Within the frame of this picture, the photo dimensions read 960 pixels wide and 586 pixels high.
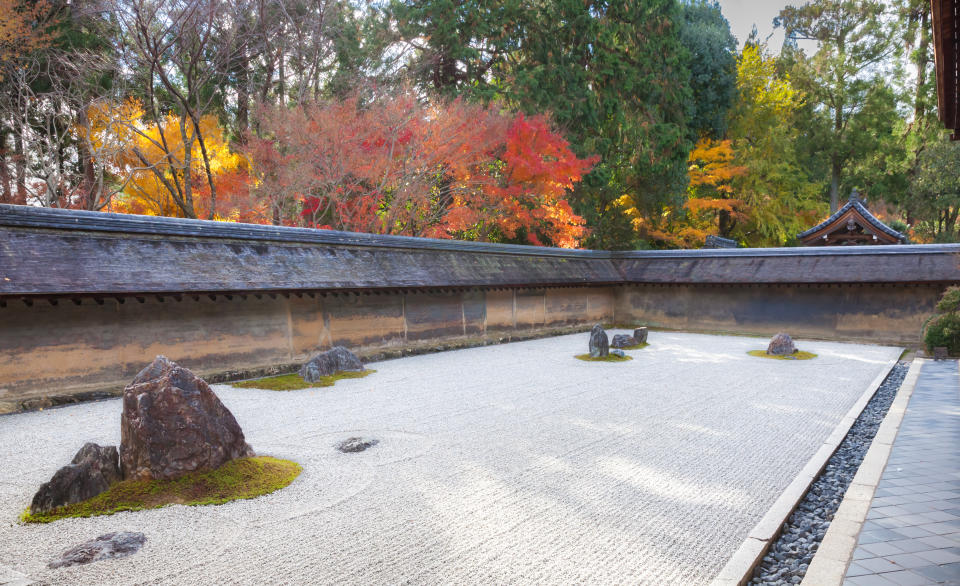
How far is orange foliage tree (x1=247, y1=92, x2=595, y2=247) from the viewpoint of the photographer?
16.7 metres

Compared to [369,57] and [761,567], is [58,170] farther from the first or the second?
[761,567]

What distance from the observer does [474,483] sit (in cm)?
471

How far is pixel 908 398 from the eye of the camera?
7703 millimetres

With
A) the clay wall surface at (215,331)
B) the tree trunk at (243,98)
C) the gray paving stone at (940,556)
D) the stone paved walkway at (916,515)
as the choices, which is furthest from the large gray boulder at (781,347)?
the tree trunk at (243,98)

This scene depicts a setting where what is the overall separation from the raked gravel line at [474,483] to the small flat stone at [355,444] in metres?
0.11

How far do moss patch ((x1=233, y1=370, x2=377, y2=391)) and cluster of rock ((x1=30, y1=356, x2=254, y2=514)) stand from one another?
14.0ft

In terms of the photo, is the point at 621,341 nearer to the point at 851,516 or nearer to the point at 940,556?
the point at 851,516

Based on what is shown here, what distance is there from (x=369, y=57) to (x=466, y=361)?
562 inches

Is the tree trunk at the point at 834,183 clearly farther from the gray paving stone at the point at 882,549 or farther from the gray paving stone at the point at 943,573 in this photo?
the gray paving stone at the point at 943,573

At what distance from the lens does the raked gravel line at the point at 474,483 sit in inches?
133

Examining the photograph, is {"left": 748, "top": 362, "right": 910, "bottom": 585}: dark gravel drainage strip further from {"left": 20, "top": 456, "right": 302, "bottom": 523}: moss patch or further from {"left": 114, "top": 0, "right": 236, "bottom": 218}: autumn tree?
{"left": 114, "top": 0, "right": 236, "bottom": 218}: autumn tree

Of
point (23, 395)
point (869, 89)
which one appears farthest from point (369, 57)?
point (869, 89)

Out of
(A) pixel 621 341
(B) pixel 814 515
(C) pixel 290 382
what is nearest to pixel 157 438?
(C) pixel 290 382

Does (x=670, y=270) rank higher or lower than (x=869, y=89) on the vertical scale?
lower
